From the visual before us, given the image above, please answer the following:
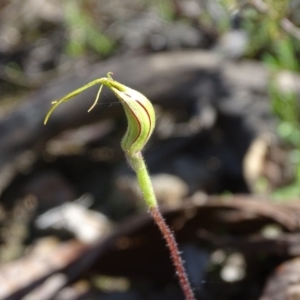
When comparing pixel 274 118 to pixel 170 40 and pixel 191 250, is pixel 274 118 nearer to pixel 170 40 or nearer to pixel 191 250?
pixel 191 250

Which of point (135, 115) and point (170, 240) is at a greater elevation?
point (135, 115)

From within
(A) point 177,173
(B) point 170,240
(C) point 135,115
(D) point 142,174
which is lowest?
(A) point 177,173

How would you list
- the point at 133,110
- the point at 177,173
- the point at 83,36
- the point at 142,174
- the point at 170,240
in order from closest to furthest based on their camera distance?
the point at 133,110, the point at 142,174, the point at 170,240, the point at 177,173, the point at 83,36

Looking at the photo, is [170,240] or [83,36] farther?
[83,36]

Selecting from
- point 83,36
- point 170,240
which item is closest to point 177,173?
point 170,240

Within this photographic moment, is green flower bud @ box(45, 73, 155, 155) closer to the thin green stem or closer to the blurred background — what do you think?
the thin green stem

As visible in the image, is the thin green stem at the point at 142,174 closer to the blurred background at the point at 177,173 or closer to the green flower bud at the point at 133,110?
the green flower bud at the point at 133,110

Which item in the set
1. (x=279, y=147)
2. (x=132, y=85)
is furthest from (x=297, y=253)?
(x=132, y=85)

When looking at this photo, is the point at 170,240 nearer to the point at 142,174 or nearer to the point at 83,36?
the point at 142,174

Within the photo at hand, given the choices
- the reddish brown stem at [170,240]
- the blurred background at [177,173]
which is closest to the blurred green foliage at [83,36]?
the blurred background at [177,173]
